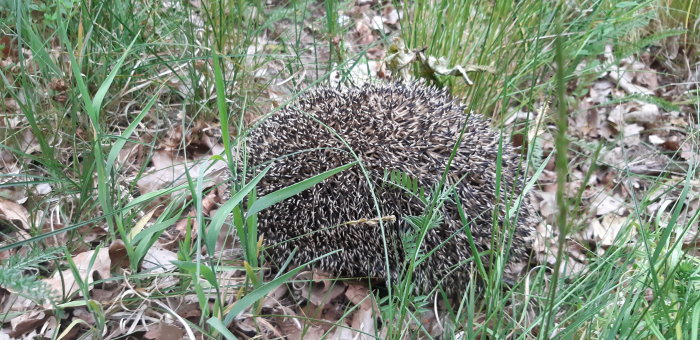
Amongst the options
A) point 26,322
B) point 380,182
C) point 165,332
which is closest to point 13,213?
point 26,322

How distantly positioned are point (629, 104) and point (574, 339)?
3.37 m

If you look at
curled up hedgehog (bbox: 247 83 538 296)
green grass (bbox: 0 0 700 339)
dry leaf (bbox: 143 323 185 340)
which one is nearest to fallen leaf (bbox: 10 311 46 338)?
green grass (bbox: 0 0 700 339)

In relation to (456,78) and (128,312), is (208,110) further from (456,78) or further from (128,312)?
(456,78)

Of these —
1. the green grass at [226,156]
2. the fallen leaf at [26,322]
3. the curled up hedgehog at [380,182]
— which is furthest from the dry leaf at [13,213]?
the curled up hedgehog at [380,182]

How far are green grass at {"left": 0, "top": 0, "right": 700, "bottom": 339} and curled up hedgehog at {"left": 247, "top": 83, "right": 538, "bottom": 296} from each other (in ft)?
0.62

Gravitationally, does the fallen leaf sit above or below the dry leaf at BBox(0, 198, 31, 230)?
below

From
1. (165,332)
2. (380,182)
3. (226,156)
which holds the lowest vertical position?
(165,332)

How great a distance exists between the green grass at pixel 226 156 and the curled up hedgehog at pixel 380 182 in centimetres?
19

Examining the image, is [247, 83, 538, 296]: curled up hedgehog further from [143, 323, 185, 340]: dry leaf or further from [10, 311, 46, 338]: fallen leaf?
[10, 311, 46, 338]: fallen leaf

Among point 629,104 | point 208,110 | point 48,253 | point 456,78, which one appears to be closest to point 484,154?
point 456,78

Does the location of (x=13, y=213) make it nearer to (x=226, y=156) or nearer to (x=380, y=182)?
(x=226, y=156)

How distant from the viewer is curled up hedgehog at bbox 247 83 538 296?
291cm

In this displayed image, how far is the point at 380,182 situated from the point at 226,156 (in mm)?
816

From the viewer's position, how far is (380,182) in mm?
2934
